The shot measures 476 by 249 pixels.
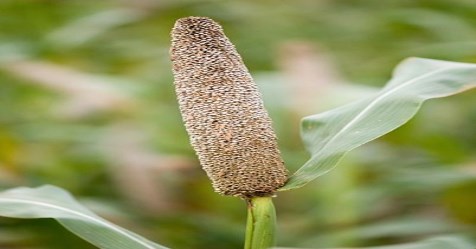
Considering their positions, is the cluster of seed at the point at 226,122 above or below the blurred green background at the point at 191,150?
below

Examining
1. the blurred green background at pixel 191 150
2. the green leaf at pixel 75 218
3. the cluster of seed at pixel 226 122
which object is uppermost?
the blurred green background at pixel 191 150

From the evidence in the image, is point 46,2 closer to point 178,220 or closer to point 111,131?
point 111,131

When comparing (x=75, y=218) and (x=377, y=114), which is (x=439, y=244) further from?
(x=75, y=218)

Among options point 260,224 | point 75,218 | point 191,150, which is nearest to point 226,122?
point 260,224

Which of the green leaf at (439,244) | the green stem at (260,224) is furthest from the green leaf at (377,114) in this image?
the green leaf at (439,244)

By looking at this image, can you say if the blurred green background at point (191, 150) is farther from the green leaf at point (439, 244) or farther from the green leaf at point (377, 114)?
the green leaf at point (377, 114)

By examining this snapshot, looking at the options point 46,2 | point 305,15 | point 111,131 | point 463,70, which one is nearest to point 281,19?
point 305,15
